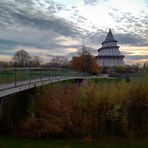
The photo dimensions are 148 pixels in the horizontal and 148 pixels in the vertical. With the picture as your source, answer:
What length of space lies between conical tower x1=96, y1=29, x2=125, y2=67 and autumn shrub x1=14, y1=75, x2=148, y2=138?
7970 cm

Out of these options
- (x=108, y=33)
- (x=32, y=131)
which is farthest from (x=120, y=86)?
(x=108, y=33)

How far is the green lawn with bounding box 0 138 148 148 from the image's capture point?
49.3 ft

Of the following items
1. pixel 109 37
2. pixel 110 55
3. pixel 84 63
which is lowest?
pixel 84 63

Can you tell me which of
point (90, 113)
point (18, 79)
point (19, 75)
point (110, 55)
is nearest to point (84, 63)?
point (110, 55)

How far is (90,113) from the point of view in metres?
17.8

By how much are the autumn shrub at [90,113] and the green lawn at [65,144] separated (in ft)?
3.04

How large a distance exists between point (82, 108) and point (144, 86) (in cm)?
507

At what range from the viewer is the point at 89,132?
56.3 feet

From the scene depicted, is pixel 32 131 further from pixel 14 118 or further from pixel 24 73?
pixel 24 73

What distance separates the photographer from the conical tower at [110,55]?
328ft

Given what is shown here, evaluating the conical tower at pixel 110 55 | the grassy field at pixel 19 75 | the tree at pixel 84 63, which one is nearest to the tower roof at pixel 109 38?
the conical tower at pixel 110 55

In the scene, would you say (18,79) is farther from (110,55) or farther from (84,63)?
(110,55)

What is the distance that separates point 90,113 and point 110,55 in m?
84.3

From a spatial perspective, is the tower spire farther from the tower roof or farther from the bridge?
the bridge
